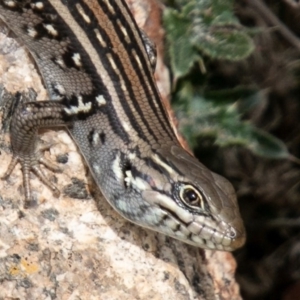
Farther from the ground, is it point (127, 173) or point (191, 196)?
point (191, 196)

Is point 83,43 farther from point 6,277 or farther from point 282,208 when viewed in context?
point 282,208

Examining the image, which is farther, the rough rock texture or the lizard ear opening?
the lizard ear opening

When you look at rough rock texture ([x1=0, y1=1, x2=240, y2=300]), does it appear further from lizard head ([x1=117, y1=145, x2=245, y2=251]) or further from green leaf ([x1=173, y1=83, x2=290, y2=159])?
green leaf ([x1=173, y1=83, x2=290, y2=159])

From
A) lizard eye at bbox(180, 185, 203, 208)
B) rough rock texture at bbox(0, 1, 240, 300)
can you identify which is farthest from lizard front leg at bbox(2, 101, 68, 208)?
lizard eye at bbox(180, 185, 203, 208)

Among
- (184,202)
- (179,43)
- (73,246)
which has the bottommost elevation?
(73,246)

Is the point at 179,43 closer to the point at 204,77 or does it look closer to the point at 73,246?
the point at 204,77

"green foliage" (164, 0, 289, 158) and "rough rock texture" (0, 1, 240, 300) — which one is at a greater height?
"green foliage" (164, 0, 289, 158)

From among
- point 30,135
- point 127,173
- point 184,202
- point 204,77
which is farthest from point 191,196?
point 204,77
